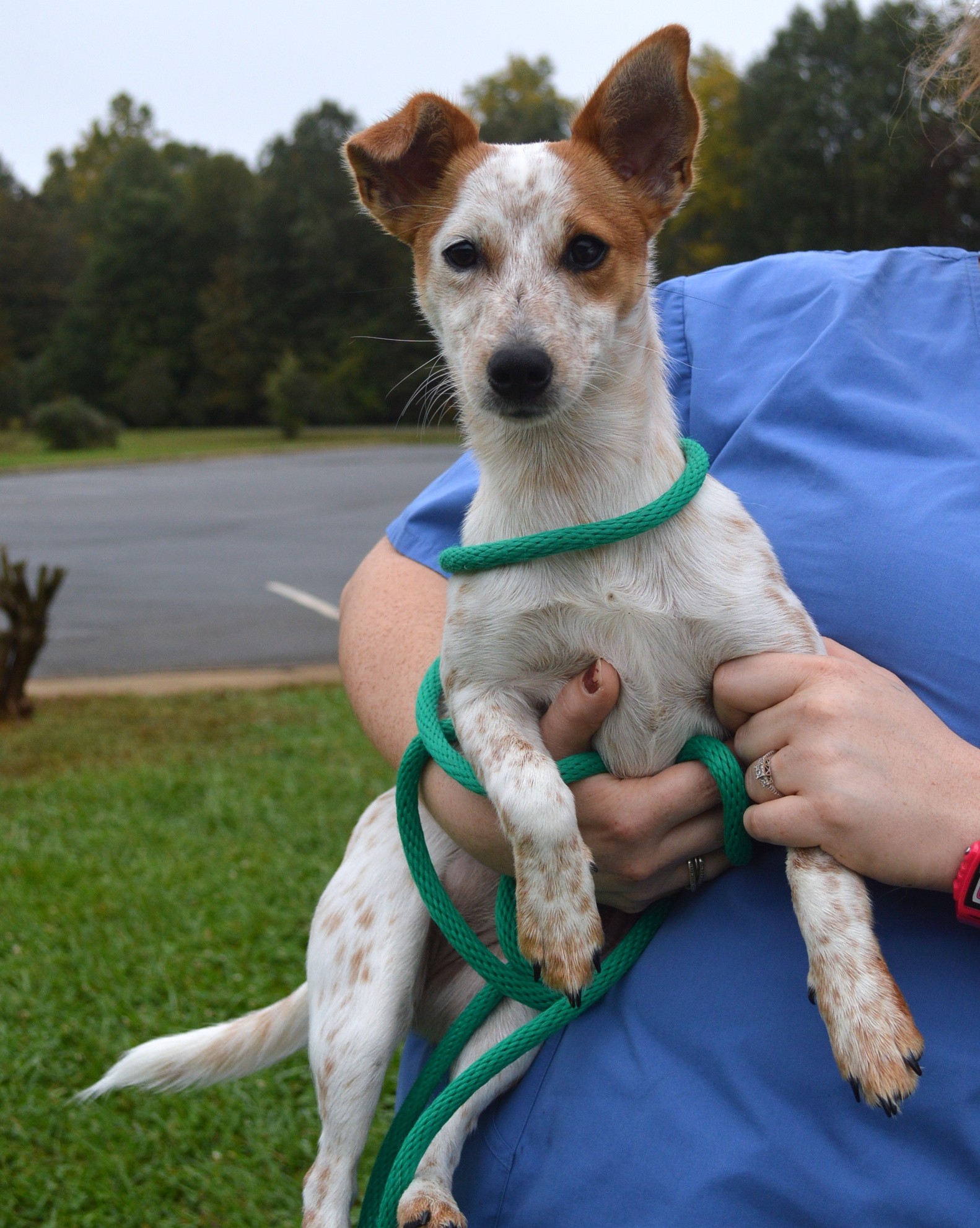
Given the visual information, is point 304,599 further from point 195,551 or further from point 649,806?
point 649,806

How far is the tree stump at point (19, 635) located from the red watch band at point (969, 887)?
5.93 meters

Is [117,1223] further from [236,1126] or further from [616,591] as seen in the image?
[616,591]

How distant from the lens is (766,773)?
142 cm

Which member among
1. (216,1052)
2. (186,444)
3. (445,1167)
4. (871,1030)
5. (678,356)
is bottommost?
(186,444)

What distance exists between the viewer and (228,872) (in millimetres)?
4285

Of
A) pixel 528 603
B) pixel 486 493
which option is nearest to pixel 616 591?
pixel 528 603

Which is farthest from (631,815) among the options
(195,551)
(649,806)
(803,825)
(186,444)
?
(186,444)

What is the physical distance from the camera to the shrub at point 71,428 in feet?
106

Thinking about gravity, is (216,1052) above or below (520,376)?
below

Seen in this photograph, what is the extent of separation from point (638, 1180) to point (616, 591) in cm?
75

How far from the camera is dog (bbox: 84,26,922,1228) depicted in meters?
1.48

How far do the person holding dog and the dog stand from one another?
0.06m

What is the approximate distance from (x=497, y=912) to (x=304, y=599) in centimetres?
851

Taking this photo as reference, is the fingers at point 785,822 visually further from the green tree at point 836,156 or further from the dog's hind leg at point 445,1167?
the green tree at point 836,156
